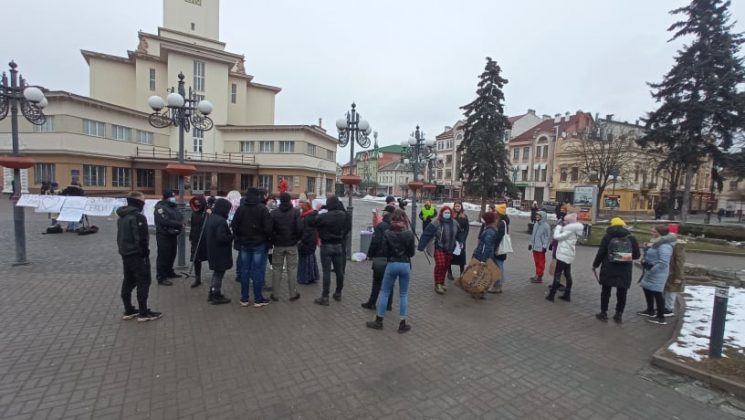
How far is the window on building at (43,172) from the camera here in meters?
28.8

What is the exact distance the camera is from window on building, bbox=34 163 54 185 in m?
28.8

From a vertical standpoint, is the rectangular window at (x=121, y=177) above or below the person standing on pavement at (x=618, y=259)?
above

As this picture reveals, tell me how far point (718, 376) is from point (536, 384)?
2.22m

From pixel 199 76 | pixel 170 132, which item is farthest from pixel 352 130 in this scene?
pixel 199 76

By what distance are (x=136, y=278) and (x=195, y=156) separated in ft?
125

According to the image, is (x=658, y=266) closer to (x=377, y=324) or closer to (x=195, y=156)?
(x=377, y=324)

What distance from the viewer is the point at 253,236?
6129 mm

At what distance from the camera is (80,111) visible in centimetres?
2916

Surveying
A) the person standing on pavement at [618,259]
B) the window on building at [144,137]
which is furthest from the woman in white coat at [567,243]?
the window on building at [144,137]

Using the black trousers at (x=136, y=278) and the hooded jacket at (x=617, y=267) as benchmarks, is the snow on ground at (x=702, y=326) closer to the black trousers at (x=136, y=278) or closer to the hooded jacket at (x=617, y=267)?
the hooded jacket at (x=617, y=267)

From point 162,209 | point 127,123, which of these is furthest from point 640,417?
point 127,123

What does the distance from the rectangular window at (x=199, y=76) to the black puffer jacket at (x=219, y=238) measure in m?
41.1

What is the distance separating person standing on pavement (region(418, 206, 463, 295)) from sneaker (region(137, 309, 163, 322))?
16.1ft

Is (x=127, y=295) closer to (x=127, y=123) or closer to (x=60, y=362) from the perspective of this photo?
(x=60, y=362)
